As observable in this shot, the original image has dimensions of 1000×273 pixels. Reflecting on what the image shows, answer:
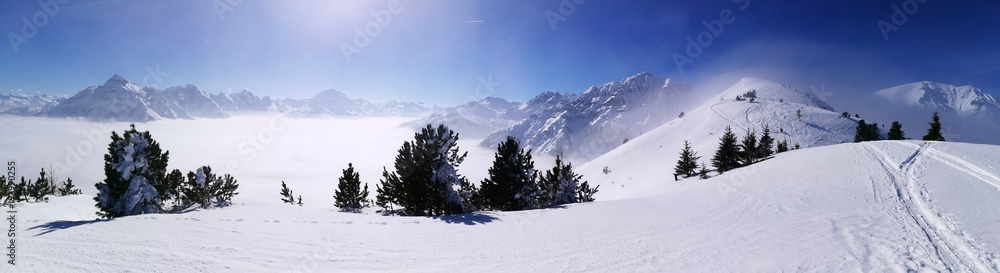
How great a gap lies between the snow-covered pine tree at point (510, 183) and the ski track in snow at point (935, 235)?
59.7ft

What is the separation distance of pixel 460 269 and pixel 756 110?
438ft

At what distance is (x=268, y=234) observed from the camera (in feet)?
42.0

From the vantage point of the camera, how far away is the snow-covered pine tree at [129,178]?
65.0 feet

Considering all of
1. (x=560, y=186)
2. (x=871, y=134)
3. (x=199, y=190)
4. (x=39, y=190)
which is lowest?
(x=560, y=186)

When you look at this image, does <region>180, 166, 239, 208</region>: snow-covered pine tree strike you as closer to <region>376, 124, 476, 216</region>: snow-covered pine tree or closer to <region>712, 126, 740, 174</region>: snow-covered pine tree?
<region>376, 124, 476, 216</region>: snow-covered pine tree

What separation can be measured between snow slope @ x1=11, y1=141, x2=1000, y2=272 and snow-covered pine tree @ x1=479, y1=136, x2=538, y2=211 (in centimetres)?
571

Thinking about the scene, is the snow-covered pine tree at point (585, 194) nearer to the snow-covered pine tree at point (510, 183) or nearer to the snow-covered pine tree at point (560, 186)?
the snow-covered pine tree at point (560, 186)

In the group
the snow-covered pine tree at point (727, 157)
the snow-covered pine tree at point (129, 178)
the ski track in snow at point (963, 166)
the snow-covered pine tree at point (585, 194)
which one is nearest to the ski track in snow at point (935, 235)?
the ski track in snow at point (963, 166)

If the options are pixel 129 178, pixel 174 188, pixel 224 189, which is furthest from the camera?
pixel 224 189

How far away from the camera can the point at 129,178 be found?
20375 millimetres

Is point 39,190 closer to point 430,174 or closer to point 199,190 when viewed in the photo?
point 199,190

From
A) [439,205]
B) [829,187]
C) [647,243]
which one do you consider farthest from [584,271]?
[829,187]

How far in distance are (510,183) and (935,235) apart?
19.5m

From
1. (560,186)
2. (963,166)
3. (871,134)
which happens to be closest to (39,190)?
(560,186)
